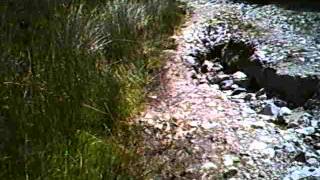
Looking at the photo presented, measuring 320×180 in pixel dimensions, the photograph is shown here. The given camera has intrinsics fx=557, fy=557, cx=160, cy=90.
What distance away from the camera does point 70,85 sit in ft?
9.04

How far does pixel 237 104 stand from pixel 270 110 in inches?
8.5

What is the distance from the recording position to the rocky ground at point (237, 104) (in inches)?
99.7

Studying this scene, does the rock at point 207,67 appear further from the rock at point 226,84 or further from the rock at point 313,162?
the rock at point 313,162

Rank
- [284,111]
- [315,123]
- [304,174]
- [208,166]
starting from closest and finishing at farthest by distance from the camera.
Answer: [304,174] → [208,166] → [315,123] → [284,111]

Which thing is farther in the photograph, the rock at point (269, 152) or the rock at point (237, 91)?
the rock at point (237, 91)

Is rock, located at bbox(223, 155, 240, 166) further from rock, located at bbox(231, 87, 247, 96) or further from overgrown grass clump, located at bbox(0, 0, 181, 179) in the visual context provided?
rock, located at bbox(231, 87, 247, 96)

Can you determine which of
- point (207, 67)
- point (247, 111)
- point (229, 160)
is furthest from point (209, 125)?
point (207, 67)

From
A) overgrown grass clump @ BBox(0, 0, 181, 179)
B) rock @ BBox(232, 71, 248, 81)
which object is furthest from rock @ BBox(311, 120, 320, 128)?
overgrown grass clump @ BBox(0, 0, 181, 179)

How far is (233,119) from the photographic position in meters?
2.95

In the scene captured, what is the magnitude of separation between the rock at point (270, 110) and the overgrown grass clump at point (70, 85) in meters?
0.71

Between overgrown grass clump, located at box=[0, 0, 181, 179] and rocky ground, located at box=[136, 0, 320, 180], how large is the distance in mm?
186

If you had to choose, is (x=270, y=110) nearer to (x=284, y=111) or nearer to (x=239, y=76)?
(x=284, y=111)

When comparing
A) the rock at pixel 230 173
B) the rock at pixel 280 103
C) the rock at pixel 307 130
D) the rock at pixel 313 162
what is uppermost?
the rock at pixel 280 103

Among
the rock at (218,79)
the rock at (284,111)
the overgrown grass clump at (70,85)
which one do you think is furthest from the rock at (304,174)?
the rock at (218,79)
